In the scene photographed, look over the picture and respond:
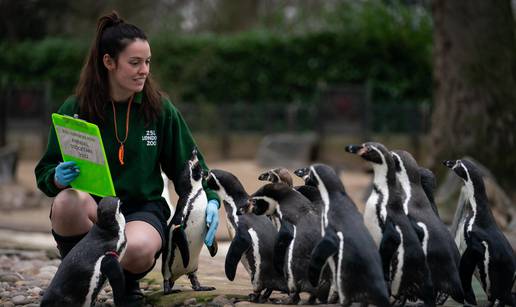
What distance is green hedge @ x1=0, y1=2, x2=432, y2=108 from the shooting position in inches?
626

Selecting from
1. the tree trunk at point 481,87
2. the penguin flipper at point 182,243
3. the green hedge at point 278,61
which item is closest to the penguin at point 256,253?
the penguin flipper at point 182,243

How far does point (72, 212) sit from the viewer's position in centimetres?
414

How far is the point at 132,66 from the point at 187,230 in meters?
0.83

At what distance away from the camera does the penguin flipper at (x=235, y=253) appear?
402 centimetres

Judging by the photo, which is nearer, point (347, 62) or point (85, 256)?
point (85, 256)

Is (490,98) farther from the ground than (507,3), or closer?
closer

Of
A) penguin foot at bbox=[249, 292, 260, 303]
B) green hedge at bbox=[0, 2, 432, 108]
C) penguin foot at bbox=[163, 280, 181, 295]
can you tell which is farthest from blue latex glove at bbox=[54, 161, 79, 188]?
green hedge at bbox=[0, 2, 432, 108]

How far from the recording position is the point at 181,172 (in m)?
4.51

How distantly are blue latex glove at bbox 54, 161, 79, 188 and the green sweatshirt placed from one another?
18cm

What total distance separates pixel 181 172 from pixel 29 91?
1114 centimetres

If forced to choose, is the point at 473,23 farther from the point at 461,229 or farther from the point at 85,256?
the point at 85,256

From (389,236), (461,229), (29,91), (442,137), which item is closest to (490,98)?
(442,137)

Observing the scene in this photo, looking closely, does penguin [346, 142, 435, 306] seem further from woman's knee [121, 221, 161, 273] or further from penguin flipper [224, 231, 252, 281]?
woman's knee [121, 221, 161, 273]

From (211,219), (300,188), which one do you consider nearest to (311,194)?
(300,188)
